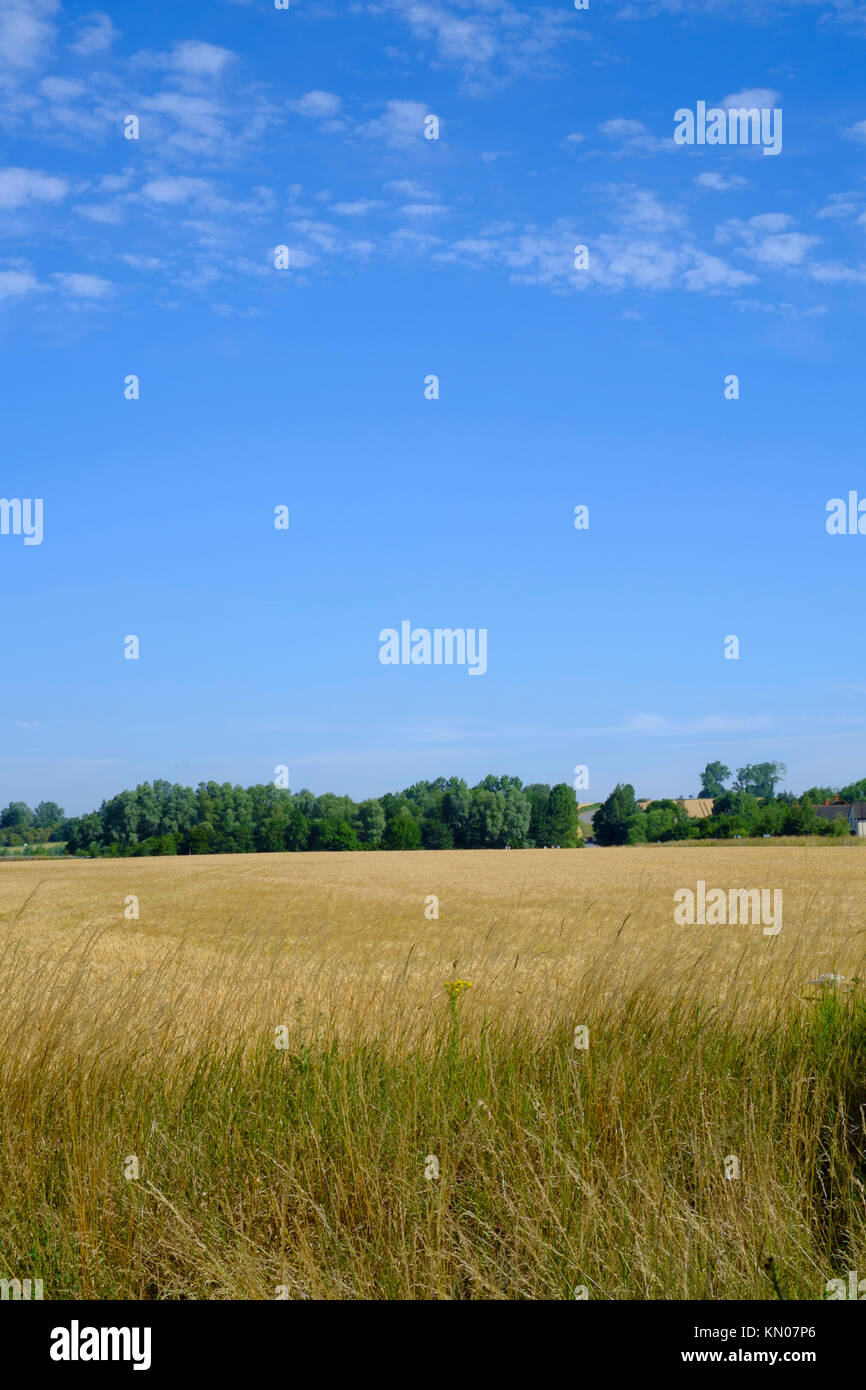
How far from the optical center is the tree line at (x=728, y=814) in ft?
370

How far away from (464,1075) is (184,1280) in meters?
1.99

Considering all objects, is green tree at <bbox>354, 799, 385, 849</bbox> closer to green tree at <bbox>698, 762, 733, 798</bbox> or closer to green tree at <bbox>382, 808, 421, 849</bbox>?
green tree at <bbox>382, 808, 421, 849</bbox>

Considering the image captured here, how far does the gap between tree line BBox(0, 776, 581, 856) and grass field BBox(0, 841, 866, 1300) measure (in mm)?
119577

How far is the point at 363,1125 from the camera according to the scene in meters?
5.26

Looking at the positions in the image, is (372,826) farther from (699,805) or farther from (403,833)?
(699,805)

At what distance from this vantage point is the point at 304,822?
130625 mm

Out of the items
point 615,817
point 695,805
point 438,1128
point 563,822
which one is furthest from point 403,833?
point 438,1128

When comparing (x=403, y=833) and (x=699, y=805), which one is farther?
(x=699, y=805)

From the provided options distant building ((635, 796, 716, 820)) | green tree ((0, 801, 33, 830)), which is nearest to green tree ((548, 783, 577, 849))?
distant building ((635, 796, 716, 820))

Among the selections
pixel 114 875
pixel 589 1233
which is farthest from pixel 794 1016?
pixel 114 875

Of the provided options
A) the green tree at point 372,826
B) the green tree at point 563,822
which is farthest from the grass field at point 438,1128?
the green tree at point 563,822

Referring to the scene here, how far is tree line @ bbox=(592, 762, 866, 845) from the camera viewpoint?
370 feet

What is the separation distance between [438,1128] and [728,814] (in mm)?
138357
